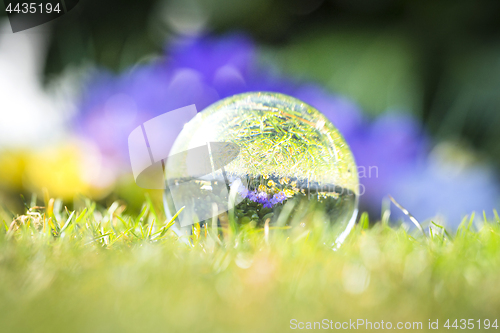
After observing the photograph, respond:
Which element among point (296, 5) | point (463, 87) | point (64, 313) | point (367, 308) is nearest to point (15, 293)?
point (64, 313)

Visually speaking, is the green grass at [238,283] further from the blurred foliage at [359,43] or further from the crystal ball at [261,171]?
the blurred foliage at [359,43]
